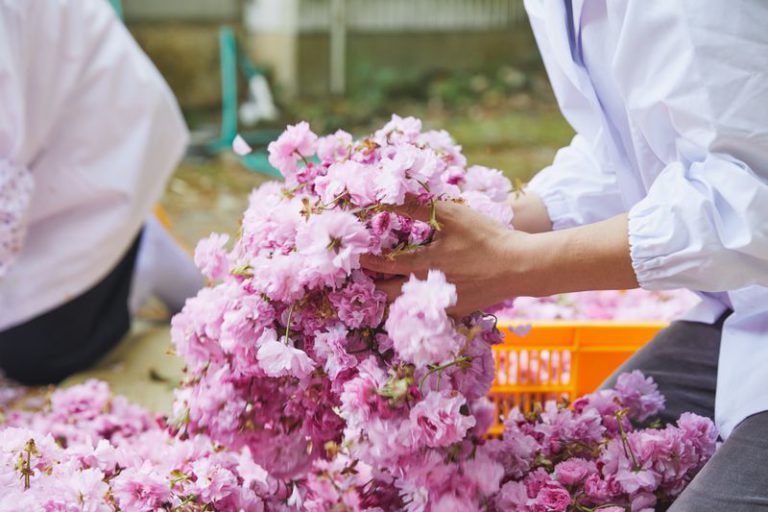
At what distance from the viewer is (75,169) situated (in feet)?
8.72

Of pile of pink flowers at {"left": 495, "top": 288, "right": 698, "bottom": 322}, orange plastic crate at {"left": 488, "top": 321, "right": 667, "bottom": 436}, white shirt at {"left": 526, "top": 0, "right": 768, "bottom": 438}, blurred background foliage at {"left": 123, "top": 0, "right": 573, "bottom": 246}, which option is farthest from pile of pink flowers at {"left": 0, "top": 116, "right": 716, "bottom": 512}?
blurred background foliage at {"left": 123, "top": 0, "right": 573, "bottom": 246}

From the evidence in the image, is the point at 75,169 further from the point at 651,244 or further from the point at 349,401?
the point at 651,244

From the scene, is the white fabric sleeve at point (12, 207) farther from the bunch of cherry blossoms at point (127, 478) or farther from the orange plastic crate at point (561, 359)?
the orange plastic crate at point (561, 359)

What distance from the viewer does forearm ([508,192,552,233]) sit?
67.3 inches

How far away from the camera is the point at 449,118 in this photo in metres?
7.25

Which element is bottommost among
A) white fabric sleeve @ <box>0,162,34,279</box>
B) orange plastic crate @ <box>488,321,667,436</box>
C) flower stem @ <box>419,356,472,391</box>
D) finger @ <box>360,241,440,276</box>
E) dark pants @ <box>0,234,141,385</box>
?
dark pants @ <box>0,234,141,385</box>

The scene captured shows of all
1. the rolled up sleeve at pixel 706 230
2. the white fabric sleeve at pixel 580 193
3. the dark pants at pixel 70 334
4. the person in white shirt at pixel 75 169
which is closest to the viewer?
the rolled up sleeve at pixel 706 230

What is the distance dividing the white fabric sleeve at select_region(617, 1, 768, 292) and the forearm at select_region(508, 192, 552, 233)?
0.39 m

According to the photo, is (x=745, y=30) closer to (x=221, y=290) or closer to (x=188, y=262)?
(x=221, y=290)

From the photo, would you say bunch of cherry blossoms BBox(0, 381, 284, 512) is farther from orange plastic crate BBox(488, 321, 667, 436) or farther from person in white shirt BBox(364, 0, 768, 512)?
orange plastic crate BBox(488, 321, 667, 436)

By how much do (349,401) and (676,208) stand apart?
51cm

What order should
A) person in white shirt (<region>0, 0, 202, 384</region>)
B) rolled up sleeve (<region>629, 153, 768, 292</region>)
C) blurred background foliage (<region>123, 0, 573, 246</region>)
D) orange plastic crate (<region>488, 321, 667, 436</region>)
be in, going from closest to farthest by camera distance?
rolled up sleeve (<region>629, 153, 768, 292</region>)
orange plastic crate (<region>488, 321, 667, 436</region>)
person in white shirt (<region>0, 0, 202, 384</region>)
blurred background foliage (<region>123, 0, 573, 246</region>)

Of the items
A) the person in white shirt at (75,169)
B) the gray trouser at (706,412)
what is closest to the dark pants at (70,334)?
the person in white shirt at (75,169)

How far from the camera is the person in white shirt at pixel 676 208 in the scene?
1.26 meters
